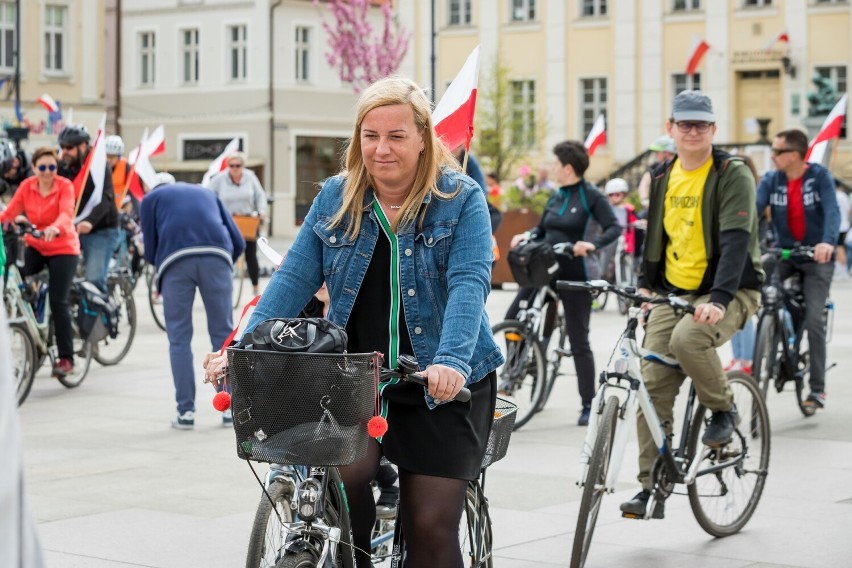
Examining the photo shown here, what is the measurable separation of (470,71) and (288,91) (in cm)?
4896

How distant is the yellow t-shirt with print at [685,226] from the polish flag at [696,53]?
3777 centimetres

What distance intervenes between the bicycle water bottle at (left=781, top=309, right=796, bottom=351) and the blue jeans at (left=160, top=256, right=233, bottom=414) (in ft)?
11.8

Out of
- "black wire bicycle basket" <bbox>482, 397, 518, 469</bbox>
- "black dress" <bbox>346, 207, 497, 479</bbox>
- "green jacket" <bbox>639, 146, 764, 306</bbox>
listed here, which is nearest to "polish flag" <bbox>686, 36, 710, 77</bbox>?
"green jacket" <bbox>639, 146, 764, 306</bbox>

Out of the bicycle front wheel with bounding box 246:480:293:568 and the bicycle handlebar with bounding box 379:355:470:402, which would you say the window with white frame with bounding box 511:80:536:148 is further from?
the bicycle handlebar with bounding box 379:355:470:402

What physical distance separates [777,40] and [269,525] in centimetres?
4168

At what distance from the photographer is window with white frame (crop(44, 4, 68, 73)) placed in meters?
53.1

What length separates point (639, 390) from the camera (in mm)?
5867

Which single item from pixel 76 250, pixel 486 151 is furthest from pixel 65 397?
pixel 486 151

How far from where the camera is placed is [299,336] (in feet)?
11.0

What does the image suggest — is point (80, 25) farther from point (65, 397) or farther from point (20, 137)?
point (65, 397)

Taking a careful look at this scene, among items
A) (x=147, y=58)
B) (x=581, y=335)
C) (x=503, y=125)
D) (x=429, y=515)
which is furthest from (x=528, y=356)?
(x=147, y=58)

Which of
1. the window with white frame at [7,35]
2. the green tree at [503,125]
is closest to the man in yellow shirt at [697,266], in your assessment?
the green tree at [503,125]

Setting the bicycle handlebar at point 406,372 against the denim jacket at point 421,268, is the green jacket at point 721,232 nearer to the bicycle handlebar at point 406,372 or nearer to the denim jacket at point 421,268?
the denim jacket at point 421,268

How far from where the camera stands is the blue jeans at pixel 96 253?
42.5 ft
